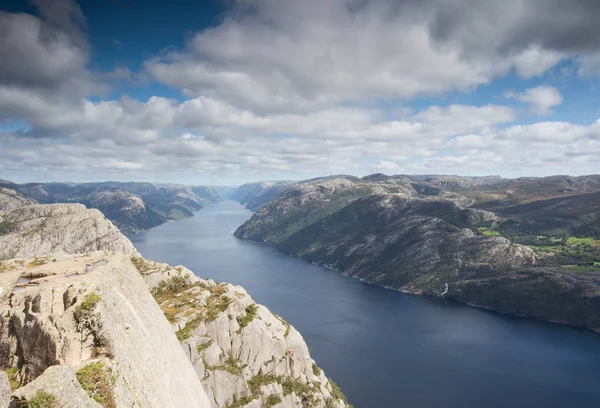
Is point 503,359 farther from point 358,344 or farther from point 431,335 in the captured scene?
point 358,344

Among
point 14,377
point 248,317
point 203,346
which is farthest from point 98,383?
point 248,317

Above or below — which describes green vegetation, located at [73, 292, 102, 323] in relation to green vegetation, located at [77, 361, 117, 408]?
above

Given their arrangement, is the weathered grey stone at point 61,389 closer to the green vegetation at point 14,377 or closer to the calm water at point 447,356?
the green vegetation at point 14,377

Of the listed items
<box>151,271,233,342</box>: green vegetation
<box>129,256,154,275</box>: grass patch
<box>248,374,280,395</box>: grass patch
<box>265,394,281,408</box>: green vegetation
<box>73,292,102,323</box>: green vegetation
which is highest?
<box>73,292,102,323</box>: green vegetation

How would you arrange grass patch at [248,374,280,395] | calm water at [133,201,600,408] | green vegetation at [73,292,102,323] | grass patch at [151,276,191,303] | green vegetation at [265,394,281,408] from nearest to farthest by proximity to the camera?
green vegetation at [73,292,102,323], grass patch at [248,374,280,395], green vegetation at [265,394,281,408], grass patch at [151,276,191,303], calm water at [133,201,600,408]

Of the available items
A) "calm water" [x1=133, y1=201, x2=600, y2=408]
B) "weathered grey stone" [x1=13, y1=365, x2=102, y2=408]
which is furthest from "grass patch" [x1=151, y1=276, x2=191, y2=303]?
"calm water" [x1=133, y1=201, x2=600, y2=408]

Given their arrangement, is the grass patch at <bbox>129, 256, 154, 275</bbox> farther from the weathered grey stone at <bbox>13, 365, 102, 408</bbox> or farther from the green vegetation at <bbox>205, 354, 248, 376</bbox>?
the weathered grey stone at <bbox>13, 365, 102, 408</bbox>

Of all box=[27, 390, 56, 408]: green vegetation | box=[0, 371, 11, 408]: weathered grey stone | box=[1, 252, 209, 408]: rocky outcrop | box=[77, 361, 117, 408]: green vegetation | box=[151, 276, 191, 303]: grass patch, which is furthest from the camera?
box=[151, 276, 191, 303]: grass patch

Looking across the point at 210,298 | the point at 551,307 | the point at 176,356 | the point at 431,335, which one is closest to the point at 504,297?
the point at 551,307
